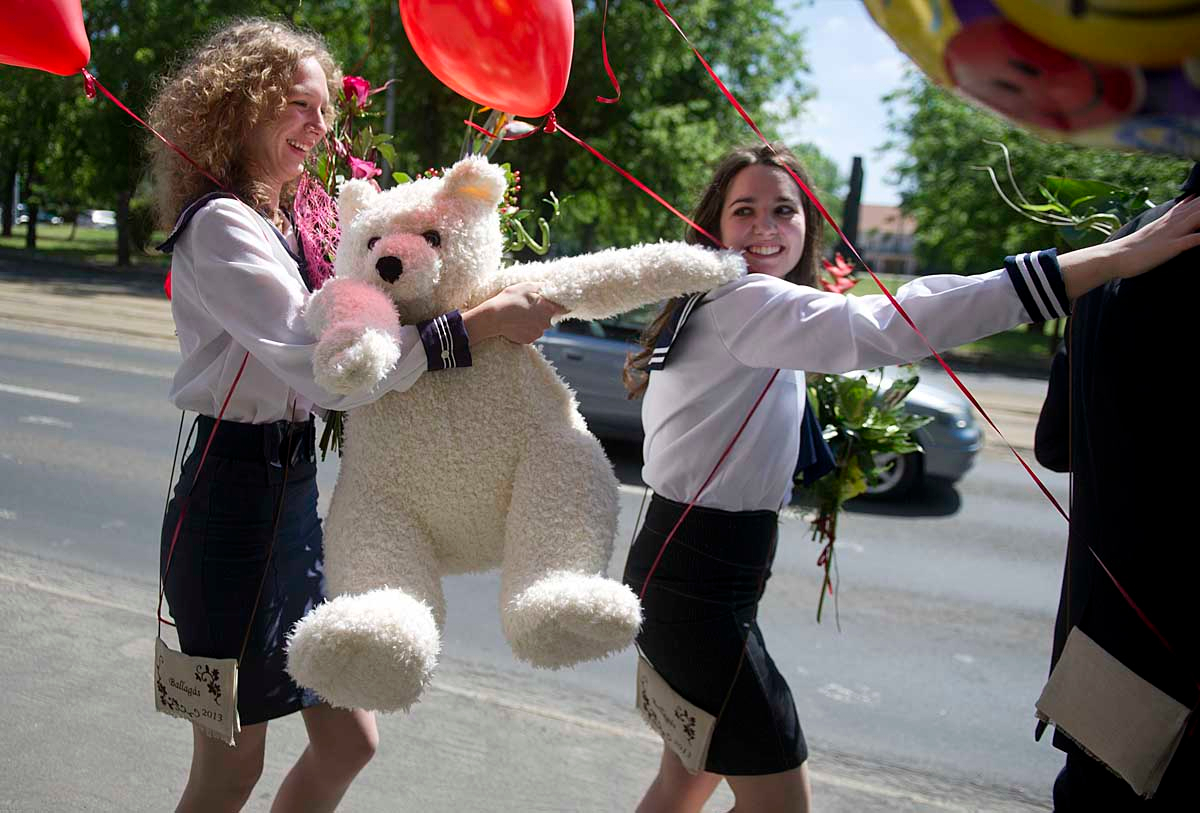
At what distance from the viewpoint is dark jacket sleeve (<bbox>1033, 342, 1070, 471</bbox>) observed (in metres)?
1.90

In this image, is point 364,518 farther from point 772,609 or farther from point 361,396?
point 772,609

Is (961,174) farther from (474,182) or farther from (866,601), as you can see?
(474,182)

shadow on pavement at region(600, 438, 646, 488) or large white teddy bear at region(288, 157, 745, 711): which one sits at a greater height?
large white teddy bear at region(288, 157, 745, 711)

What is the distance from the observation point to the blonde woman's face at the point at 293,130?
2.06 m

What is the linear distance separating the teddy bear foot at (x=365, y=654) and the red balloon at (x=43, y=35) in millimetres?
1212

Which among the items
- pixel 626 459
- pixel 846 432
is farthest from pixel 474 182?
pixel 626 459

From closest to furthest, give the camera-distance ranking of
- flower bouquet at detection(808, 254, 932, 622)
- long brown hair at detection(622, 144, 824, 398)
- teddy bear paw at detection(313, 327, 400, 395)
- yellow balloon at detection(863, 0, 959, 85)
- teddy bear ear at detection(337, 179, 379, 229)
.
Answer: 1. yellow balloon at detection(863, 0, 959, 85)
2. teddy bear paw at detection(313, 327, 400, 395)
3. teddy bear ear at detection(337, 179, 379, 229)
4. long brown hair at detection(622, 144, 824, 398)
5. flower bouquet at detection(808, 254, 932, 622)

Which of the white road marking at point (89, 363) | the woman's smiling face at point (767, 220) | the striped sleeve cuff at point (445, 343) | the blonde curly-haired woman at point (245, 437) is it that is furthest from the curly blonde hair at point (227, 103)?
the white road marking at point (89, 363)

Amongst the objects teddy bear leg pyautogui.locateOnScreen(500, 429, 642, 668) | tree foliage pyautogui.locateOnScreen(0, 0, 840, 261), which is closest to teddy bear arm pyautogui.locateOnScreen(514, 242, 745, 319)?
teddy bear leg pyautogui.locateOnScreen(500, 429, 642, 668)

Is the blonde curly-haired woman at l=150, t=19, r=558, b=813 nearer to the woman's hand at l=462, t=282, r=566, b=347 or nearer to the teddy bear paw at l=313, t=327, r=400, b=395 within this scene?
the woman's hand at l=462, t=282, r=566, b=347

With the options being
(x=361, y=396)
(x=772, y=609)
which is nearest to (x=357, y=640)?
(x=361, y=396)

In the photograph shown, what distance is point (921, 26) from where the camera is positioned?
1046 millimetres

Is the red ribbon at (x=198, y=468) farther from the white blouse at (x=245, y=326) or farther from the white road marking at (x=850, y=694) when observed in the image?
the white road marking at (x=850, y=694)

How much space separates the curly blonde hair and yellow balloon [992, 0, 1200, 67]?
1543 millimetres
